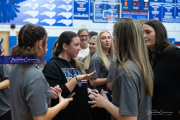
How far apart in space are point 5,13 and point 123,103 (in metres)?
5.98

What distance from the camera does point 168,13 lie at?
23.9ft

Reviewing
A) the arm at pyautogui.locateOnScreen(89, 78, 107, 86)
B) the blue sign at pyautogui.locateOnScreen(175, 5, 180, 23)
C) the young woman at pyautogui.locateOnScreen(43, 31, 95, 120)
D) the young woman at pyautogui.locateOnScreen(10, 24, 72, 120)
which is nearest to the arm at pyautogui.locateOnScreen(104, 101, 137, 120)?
the young woman at pyautogui.locateOnScreen(10, 24, 72, 120)

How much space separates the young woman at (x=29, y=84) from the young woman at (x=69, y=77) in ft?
1.64

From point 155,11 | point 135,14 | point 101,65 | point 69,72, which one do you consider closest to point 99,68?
point 101,65

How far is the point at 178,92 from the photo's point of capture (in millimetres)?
1615

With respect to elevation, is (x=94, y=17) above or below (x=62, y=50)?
above

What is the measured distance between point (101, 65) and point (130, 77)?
159 cm

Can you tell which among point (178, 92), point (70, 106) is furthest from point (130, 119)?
point (70, 106)

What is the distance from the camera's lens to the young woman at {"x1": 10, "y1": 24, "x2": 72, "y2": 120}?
1274 mm

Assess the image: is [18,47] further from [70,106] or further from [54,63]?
[70,106]

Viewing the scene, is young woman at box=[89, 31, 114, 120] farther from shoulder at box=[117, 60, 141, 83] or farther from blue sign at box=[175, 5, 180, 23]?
blue sign at box=[175, 5, 180, 23]

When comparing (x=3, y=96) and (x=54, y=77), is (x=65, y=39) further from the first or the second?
(x=3, y=96)

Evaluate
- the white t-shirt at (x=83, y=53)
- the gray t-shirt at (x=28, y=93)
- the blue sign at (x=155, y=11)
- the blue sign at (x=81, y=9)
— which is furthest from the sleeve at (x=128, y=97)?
the blue sign at (x=155, y=11)

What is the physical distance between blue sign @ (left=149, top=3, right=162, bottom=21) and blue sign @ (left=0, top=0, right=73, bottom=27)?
3.09 m
